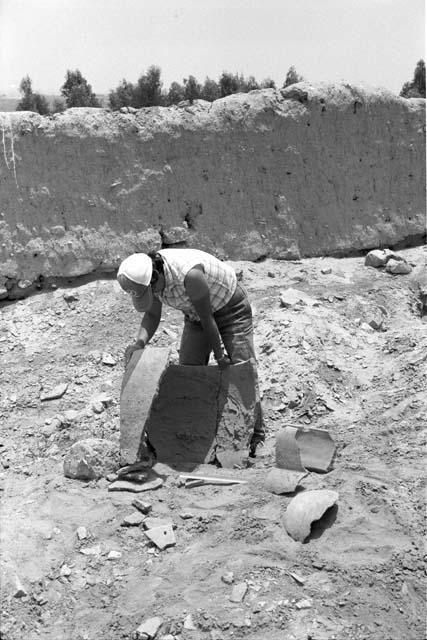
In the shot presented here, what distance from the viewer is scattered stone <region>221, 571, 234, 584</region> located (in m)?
3.73

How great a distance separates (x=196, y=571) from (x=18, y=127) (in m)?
4.83

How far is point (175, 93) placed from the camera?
52.5 ft

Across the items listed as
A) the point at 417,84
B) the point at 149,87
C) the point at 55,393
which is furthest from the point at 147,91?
the point at 55,393

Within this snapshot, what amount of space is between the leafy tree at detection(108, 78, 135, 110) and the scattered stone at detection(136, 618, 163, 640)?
13.1 meters

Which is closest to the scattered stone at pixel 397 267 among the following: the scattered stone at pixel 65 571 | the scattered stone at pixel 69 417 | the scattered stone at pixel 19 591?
the scattered stone at pixel 69 417

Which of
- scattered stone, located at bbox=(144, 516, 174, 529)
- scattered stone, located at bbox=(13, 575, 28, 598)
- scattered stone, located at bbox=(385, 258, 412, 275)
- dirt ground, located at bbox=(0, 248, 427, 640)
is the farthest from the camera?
scattered stone, located at bbox=(385, 258, 412, 275)

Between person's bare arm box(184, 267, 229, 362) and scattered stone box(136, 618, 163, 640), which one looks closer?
scattered stone box(136, 618, 163, 640)

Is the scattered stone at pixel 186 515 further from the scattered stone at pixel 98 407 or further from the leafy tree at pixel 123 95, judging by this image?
the leafy tree at pixel 123 95

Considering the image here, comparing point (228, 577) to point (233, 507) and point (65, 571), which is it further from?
point (65, 571)

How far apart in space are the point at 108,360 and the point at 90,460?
→ 2.02 m

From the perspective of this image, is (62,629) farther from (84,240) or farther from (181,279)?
(84,240)

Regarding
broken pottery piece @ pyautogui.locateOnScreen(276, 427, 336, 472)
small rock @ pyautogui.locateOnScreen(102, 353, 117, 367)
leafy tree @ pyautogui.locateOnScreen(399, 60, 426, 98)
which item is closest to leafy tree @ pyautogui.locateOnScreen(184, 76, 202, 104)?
leafy tree @ pyautogui.locateOnScreen(399, 60, 426, 98)

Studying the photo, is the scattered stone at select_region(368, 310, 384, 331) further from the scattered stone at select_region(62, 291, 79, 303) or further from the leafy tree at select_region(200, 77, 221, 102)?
the leafy tree at select_region(200, 77, 221, 102)

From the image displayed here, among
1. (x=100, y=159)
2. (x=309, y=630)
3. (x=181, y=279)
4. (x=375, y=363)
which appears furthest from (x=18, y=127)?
(x=309, y=630)
